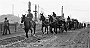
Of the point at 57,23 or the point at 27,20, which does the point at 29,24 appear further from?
the point at 57,23

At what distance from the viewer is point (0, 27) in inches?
1310

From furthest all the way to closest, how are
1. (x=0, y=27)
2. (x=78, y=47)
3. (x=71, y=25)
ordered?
(x=71, y=25)
(x=0, y=27)
(x=78, y=47)

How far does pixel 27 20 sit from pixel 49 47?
10518mm

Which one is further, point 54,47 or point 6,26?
point 6,26

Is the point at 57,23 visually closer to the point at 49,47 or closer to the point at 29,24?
the point at 29,24

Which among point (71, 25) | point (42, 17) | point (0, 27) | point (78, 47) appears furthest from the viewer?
point (71, 25)

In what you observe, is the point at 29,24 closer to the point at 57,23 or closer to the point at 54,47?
the point at 57,23

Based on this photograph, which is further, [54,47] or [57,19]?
[57,19]

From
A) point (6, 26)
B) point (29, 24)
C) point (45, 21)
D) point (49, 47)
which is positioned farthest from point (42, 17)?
point (49, 47)

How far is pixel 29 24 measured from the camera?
77.2 ft

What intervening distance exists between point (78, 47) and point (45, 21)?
1869 centimetres

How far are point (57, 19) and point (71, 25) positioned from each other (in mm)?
17678

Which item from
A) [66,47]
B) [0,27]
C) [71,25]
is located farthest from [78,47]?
[71,25]

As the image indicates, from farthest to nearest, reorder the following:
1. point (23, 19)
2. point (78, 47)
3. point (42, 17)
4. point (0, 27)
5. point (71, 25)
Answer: point (71, 25) → point (0, 27) → point (42, 17) → point (23, 19) → point (78, 47)
